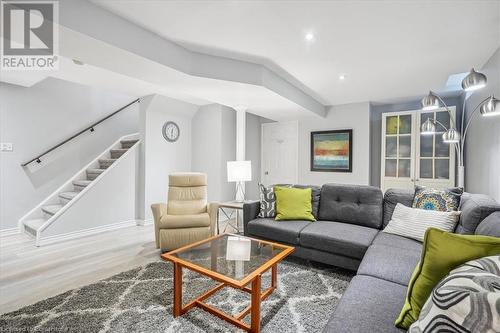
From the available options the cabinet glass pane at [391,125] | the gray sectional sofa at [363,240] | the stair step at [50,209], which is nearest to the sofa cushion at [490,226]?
the gray sectional sofa at [363,240]

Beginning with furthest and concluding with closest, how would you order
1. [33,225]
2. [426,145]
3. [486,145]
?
1. [426,145]
2. [33,225]
3. [486,145]

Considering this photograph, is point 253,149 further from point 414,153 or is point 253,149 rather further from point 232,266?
point 232,266

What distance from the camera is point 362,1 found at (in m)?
1.85

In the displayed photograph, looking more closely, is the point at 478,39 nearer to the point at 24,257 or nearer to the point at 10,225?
the point at 24,257

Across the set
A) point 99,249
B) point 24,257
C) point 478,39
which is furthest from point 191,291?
point 478,39

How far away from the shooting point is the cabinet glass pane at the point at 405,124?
4.52m

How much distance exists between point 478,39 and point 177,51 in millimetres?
2950

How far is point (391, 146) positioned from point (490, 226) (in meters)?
3.31

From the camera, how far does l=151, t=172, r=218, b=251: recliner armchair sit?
311 centimetres

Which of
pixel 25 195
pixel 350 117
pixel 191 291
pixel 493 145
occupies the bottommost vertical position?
pixel 191 291

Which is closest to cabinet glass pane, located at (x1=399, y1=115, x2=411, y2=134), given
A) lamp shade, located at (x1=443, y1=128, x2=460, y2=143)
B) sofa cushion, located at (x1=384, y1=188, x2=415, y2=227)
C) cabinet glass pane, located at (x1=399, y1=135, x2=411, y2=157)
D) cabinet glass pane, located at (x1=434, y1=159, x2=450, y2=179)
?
cabinet glass pane, located at (x1=399, y1=135, x2=411, y2=157)

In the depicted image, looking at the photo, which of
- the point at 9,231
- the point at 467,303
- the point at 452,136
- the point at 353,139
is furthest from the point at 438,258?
the point at 9,231

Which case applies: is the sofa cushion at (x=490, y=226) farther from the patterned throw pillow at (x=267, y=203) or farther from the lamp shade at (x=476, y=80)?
the patterned throw pillow at (x=267, y=203)

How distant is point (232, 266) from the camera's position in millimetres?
1891
